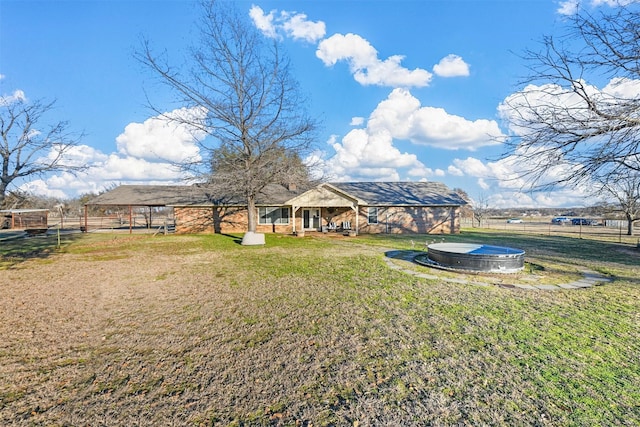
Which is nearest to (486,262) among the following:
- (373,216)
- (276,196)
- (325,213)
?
(373,216)

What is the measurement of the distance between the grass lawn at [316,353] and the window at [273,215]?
1359cm

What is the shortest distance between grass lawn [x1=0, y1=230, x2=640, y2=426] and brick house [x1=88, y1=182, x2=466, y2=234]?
1360 cm

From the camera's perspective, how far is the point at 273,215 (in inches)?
841

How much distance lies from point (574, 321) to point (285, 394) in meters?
4.89

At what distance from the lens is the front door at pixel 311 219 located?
2231 cm

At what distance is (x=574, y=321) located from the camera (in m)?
4.79

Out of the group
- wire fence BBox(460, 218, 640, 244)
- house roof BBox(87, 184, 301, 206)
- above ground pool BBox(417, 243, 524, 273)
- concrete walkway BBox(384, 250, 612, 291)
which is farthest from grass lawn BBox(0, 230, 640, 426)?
wire fence BBox(460, 218, 640, 244)

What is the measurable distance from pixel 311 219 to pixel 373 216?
15.5ft

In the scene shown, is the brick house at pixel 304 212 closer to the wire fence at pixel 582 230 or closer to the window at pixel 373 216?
the window at pixel 373 216

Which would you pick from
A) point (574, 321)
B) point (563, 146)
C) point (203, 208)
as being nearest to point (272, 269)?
point (574, 321)

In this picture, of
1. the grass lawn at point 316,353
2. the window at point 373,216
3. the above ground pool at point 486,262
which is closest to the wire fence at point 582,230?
the window at point 373,216

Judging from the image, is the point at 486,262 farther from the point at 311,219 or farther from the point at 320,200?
the point at 311,219

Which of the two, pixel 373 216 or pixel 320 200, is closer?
pixel 320 200

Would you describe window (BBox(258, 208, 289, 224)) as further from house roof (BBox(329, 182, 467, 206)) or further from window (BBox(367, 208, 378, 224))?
window (BBox(367, 208, 378, 224))
